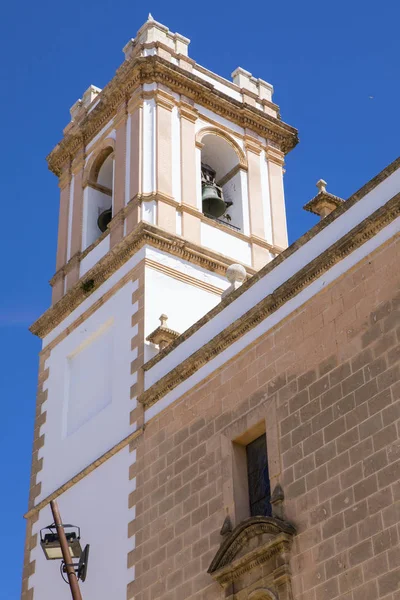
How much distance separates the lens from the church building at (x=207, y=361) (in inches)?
474

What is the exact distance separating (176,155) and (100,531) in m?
6.90

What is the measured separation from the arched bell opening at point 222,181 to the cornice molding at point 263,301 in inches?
187

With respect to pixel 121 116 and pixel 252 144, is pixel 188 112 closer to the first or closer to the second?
pixel 121 116

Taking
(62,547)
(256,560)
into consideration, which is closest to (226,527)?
(256,560)

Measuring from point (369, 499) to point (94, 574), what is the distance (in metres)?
5.34

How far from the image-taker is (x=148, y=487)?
594 inches

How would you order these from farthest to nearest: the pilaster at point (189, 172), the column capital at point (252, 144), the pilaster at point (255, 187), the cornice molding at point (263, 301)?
the column capital at point (252, 144) < the pilaster at point (255, 187) < the pilaster at point (189, 172) < the cornice molding at point (263, 301)

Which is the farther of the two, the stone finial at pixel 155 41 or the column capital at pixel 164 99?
the stone finial at pixel 155 41

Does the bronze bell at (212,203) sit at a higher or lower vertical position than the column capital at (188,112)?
lower

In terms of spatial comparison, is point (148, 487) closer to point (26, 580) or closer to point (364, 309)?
point (26, 580)

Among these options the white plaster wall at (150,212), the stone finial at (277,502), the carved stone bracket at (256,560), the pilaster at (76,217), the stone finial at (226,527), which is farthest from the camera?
the pilaster at (76,217)

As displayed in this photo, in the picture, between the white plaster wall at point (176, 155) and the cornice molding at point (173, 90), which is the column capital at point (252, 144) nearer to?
the cornice molding at point (173, 90)

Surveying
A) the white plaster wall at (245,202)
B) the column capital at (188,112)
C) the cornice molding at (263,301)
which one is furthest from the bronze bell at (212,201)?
the cornice molding at (263,301)

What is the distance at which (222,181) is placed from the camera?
21188 millimetres
